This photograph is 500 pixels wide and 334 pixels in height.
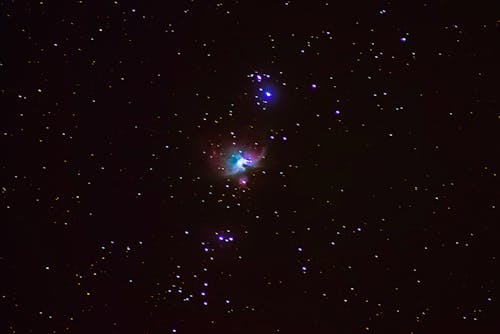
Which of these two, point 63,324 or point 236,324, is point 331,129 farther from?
point 63,324

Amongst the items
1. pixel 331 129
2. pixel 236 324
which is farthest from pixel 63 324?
pixel 331 129

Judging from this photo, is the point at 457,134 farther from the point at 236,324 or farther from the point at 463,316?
the point at 236,324

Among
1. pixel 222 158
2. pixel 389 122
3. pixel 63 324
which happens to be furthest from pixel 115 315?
pixel 389 122

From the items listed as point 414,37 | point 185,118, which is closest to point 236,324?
point 185,118

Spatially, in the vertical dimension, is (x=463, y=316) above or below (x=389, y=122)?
below

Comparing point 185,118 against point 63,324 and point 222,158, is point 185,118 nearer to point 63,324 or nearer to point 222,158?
point 222,158

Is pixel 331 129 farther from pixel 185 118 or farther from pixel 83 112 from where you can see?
pixel 83 112

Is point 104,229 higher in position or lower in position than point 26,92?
lower
